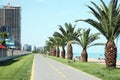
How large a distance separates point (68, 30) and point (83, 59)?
1579 centimetres

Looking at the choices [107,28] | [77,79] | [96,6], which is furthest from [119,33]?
[77,79]

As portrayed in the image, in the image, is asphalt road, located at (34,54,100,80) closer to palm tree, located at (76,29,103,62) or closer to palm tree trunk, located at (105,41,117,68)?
palm tree trunk, located at (105,41,117,68)

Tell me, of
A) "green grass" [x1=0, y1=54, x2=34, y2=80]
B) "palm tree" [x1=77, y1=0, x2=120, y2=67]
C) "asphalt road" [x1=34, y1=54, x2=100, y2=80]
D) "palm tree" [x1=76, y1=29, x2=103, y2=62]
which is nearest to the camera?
"asphalt road" [x1=34, y1=54, x2=100, y2=80]

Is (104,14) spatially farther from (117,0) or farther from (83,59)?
(83,59)

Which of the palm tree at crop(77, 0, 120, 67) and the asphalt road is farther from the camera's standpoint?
the palm tree at crop(77, 0, 120, 67)

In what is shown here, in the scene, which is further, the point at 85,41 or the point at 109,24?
the point at 85,41

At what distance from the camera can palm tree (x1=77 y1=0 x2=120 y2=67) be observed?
104 feet

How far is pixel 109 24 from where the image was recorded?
31.9 m

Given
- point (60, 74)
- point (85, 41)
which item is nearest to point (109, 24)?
point (60, 74)

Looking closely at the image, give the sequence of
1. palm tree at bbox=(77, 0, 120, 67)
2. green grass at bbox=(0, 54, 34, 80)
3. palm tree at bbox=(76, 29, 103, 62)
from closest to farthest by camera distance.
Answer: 1. green grass at bbox=(0, 54, 34, 80)
2. palm tree at bbox=(77, 0, 120, 67)
3. palm tree at bbox=(76, 29, 103, 62)

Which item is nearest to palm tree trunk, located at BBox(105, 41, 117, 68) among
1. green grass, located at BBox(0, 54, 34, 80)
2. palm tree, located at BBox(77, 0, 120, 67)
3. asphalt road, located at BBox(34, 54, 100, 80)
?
palm tree, located at BBox(77, 0, 120, 67)

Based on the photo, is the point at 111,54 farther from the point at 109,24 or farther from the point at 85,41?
the point at 85,41

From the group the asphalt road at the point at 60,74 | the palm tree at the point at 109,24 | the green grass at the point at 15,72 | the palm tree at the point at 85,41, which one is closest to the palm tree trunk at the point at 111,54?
the palm tree at the point at 109,24

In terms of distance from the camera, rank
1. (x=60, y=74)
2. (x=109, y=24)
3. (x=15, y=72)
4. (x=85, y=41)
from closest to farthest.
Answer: (x=60, y=74), (x=15, y=72), (x=109, y=24), (x=85, y=41)
